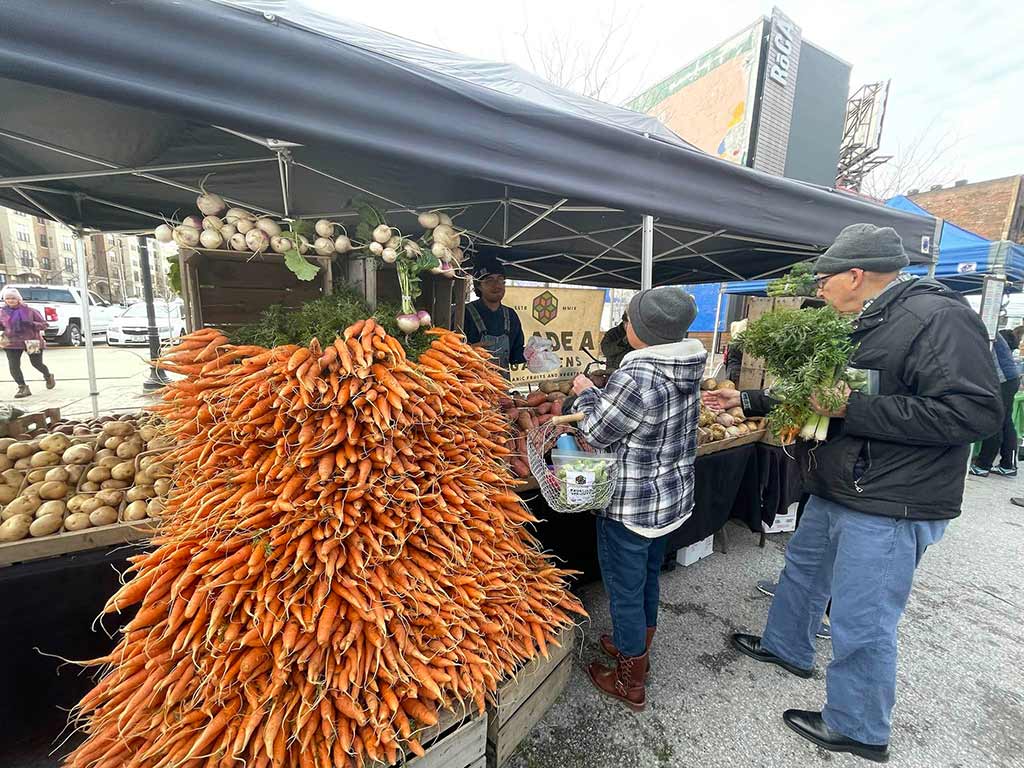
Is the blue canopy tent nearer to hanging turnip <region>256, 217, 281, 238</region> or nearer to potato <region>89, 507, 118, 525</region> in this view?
hanging turnip <region>256, 217, 281, 238</region>

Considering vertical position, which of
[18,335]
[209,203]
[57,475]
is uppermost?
[209,203]

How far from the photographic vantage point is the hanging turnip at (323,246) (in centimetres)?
182

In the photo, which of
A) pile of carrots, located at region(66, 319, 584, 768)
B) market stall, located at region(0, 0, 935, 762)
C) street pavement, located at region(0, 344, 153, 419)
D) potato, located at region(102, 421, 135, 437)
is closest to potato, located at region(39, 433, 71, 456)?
potato, located at region(102, 421, 135, 437)

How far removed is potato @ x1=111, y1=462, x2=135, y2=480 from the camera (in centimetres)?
190

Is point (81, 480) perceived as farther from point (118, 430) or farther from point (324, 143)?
point (324, 143)

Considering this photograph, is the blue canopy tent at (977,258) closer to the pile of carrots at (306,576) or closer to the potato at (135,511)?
the pile of carrots at (306,576)

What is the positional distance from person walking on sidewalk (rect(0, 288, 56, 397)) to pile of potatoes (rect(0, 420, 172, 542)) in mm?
8009

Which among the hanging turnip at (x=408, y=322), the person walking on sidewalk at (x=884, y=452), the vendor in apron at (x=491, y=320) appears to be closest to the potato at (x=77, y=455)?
the hanging turnip at (x=408, y=322)

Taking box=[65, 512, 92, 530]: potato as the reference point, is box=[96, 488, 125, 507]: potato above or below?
above

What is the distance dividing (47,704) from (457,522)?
1813 millimetres

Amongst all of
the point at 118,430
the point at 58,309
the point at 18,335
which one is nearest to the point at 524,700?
the point at 118,430

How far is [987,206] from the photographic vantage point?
46.4ft

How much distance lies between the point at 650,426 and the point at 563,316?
184 inches

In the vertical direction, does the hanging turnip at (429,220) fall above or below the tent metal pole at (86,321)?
above
